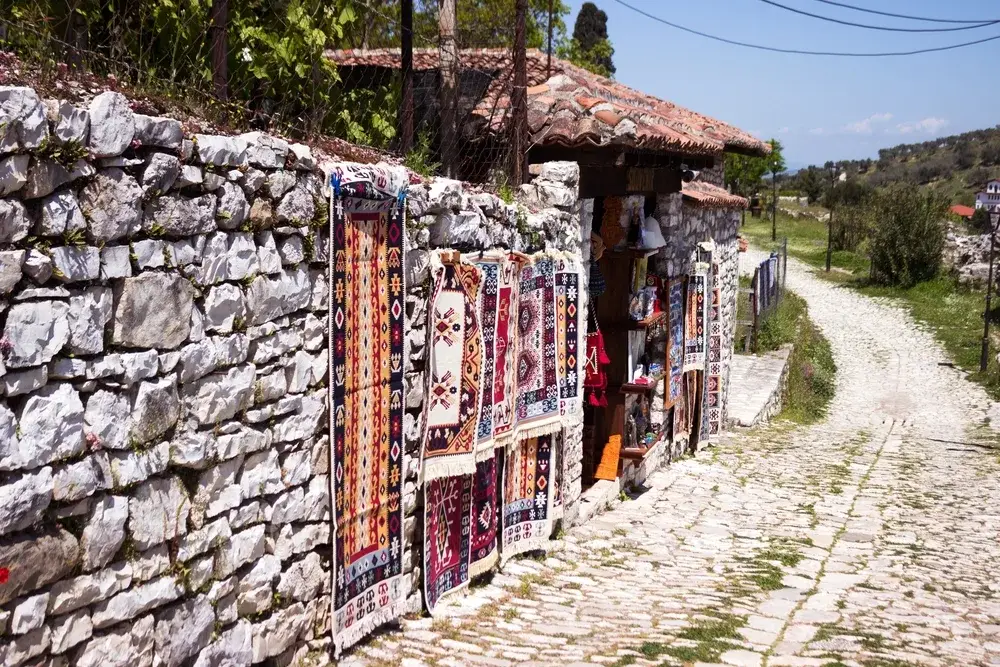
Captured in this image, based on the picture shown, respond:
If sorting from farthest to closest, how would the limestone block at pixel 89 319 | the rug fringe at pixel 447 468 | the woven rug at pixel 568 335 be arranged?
the woven rug at pixel 568 335 < the rug fringe at pixel 447 468 < the limestone block at pixel 89 319

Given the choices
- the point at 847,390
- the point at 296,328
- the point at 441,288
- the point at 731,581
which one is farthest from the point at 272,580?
the point at 847,390

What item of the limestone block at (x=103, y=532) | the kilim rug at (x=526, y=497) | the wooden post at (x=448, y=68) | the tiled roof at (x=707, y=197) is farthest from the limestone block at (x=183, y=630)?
the tiled roof at (x=707, y=197)

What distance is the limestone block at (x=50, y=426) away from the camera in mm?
2895

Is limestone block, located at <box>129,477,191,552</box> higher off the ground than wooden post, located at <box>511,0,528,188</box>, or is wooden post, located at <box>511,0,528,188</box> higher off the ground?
wooden post, located at <box>511,0,528,188</box>

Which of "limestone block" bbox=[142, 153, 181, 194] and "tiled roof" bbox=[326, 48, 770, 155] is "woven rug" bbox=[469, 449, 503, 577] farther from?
"limestone block" bbox=[142, 153, 181, 194]

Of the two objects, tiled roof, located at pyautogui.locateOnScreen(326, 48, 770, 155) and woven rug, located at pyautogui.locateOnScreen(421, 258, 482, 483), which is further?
tiled roof, located at pyautogui.locateOnScreen(326, 48, 770, 155)

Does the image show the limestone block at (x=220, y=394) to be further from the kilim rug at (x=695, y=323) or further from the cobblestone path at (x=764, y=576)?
the kilim rug at (x=695, y=323)

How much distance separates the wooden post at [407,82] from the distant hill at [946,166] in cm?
5974

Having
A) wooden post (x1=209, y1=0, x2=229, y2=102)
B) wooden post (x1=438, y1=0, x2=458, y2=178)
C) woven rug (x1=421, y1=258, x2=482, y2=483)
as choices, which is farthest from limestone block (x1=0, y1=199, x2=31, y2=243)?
wooden post (x1=438, y1=0, x2=458, y2=178)

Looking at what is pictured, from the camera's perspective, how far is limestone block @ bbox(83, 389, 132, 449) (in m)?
3.15

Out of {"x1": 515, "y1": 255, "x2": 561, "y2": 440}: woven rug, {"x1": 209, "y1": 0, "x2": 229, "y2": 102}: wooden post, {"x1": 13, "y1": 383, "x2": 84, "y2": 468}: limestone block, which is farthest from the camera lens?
{"x1": 515, "y1": 255, "x2": 561, "y2": 440}: woven rug

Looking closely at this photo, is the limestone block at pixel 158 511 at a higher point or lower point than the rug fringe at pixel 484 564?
higher

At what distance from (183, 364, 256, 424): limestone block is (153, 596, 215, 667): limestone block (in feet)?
2.28

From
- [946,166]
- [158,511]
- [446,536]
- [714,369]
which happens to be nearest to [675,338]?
[714,369]
